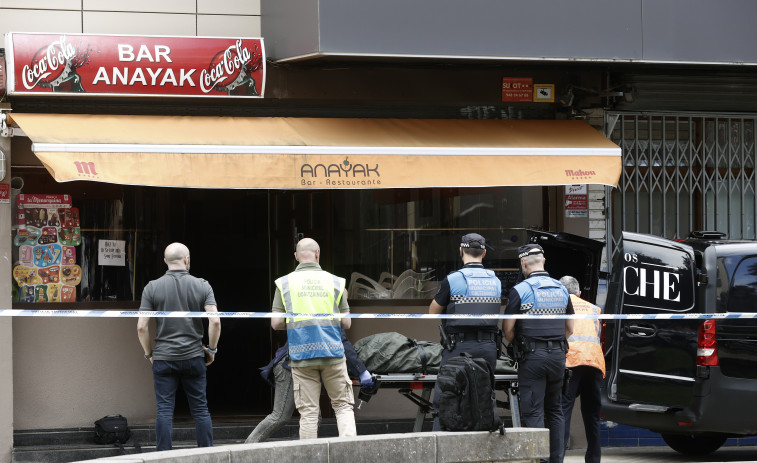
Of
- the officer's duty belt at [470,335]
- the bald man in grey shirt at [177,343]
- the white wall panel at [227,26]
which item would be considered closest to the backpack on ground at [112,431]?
the bald man in grey shirt at [177,343]

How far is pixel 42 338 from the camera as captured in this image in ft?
33.2

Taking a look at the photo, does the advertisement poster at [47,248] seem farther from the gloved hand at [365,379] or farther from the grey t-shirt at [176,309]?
the gloved hand at [365,379]

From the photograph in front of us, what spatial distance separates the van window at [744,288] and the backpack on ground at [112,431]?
5040mm

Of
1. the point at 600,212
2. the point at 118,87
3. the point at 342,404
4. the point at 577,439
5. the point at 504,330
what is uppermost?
the point at 118,87

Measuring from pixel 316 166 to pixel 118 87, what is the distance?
5.90ft

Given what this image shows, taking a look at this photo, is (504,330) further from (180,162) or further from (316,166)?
(180,162)

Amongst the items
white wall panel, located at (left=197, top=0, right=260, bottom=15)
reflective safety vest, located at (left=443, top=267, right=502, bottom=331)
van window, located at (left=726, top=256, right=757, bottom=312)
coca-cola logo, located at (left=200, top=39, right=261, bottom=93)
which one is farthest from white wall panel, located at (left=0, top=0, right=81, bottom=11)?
van window, located at (left=726, top=256, right=757, bottom=312)

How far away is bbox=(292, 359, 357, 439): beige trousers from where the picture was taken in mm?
8188

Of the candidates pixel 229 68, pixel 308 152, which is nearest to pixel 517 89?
pixel 308 152

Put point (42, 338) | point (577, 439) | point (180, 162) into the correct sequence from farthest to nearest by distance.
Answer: point (577, 439)
point (42, 338)
point (180, 162)

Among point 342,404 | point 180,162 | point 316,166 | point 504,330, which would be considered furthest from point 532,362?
point 180,162

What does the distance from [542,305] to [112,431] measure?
3.98 metres

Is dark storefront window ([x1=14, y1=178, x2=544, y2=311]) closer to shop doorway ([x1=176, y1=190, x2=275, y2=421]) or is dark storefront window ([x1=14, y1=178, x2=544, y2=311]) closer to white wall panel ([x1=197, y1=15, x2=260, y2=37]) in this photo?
shop doorway ([x1=176, y1=190, x2=275, y2=421])

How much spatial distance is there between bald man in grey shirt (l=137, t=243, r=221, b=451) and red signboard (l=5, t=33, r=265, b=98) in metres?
2.02
